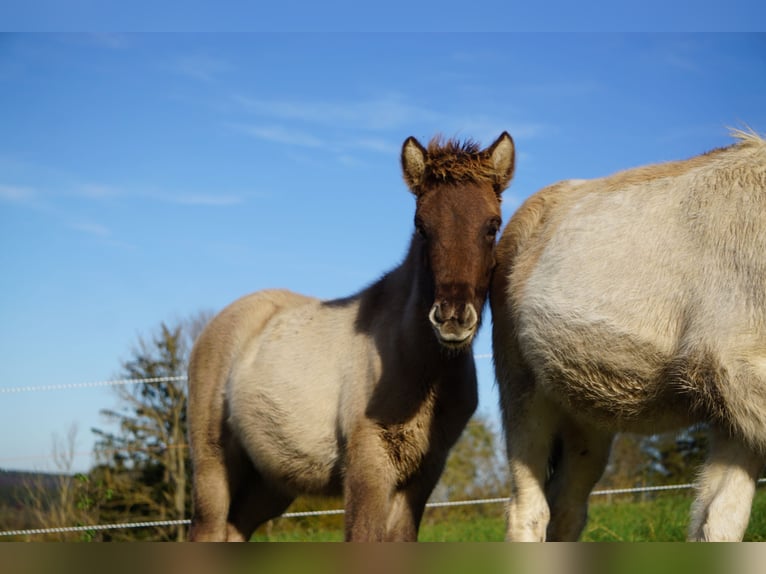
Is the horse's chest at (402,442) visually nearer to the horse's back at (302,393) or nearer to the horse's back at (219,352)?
the horse's back at (302,393)

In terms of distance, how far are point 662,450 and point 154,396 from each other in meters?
10.4

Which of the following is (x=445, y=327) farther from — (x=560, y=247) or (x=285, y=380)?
(x=285, y=380)

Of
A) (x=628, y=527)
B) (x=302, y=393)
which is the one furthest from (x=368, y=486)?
(x=628, y=527)

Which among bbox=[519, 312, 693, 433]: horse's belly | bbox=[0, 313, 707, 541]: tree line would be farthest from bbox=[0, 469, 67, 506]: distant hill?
bbox=[519, 312, 693, 433]: horse's belly

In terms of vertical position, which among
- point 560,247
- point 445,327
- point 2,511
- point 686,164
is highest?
point 686,164

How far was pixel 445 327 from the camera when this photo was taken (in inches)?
175

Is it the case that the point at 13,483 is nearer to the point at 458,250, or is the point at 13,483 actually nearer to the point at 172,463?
the point at 172,463

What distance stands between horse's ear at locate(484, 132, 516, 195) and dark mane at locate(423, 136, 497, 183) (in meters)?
0.04

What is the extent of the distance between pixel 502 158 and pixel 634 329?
5.60ft

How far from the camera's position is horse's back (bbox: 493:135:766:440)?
373cm

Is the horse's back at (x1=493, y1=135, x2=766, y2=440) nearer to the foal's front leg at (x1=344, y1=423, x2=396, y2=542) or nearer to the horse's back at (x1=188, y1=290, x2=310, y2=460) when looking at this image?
the foal's front leg at (x1=344, y1=423, x2=396, y2=542)

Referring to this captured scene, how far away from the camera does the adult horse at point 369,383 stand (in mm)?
4938

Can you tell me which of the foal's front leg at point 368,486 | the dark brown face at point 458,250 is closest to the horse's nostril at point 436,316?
the dark brown face at point 458,250

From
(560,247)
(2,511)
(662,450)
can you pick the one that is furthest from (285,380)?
(662,450)
